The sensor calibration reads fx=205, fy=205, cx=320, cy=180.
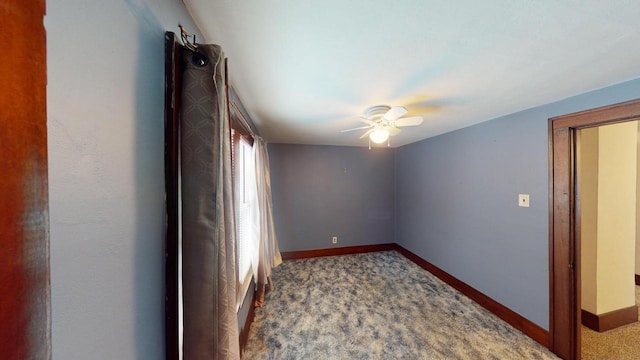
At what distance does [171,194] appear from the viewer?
0.67 metres

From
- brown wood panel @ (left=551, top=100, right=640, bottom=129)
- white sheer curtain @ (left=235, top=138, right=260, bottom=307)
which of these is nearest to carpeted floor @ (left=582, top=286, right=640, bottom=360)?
brown wood panel @ (left=551, top=100, right=640, bottom=129)

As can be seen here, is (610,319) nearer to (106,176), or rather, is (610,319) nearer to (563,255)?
(563,255)

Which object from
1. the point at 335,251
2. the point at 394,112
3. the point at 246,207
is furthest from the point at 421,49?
the point at 335,251

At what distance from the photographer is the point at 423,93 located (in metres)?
1.53

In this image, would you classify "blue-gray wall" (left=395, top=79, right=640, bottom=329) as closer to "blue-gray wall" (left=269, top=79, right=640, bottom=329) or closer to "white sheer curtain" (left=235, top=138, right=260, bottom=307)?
"blue-gray wall" (left=269, top=79, right=640, bottom=329)

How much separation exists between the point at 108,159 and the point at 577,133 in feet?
9.17

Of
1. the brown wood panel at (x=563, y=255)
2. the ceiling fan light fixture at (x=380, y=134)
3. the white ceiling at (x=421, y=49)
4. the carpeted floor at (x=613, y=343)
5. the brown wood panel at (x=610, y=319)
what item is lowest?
the carpeted floor at (x=613, y=343)

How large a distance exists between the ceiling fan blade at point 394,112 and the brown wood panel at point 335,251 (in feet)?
8.79

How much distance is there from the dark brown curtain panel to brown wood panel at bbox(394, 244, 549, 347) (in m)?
2.61

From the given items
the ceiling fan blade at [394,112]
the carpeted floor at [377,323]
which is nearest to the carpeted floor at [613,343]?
the carpeted floor at [377,323]

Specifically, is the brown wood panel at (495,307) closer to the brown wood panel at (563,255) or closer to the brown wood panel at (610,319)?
the brown wood panel at (563,255)

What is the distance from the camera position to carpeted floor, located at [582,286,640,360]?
1.65 m

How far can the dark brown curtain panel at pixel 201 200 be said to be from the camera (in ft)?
2.32

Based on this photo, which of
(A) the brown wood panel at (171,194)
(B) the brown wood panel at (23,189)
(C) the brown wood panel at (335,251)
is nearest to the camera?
(B) the brown wood panel at (23,189)
